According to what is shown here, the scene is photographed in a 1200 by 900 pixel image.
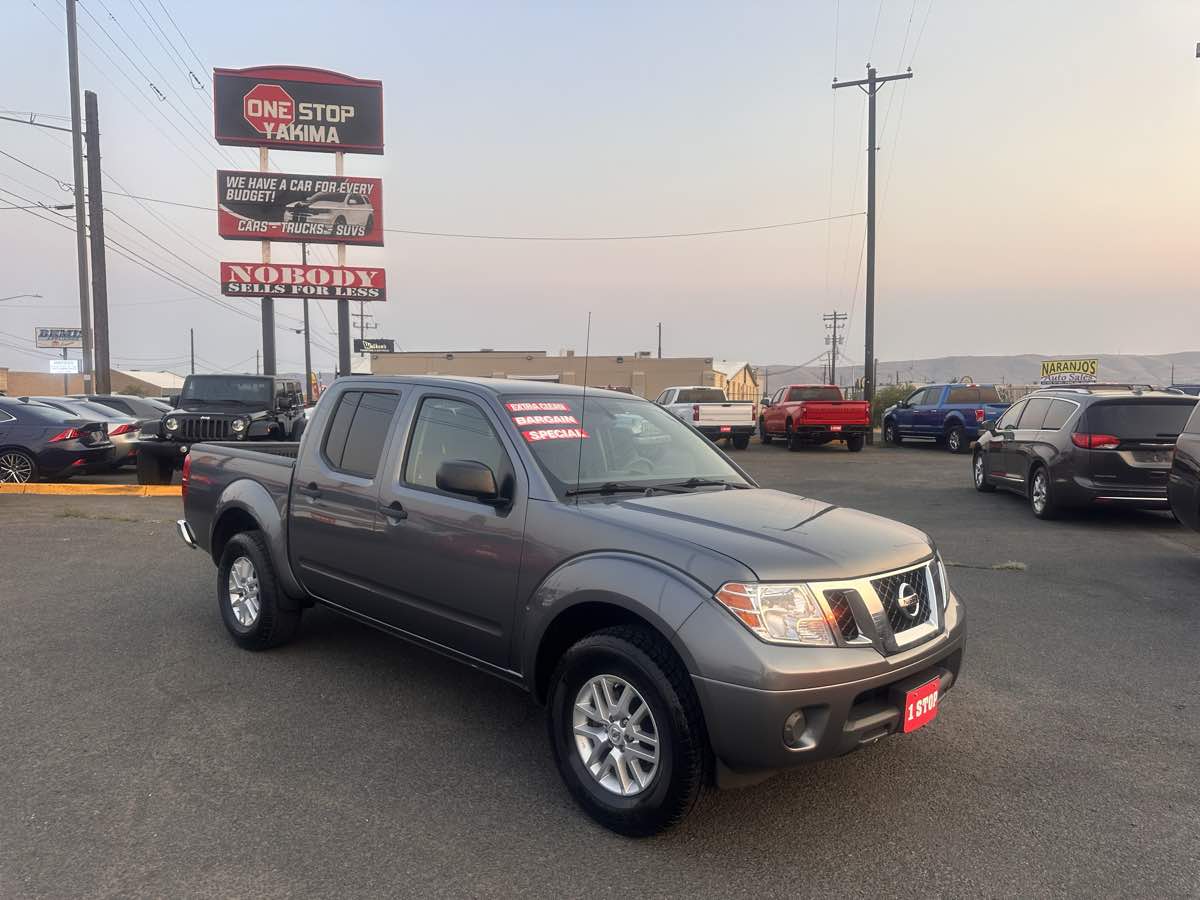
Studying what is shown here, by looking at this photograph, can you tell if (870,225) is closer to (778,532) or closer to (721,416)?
(721,416)

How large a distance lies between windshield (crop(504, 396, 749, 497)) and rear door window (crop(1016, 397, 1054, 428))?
8.07 m

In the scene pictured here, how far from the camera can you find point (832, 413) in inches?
819

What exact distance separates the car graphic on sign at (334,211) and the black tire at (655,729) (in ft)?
92.2

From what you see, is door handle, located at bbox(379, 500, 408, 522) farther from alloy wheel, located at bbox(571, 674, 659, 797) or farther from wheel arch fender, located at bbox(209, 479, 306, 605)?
alloy wheel, located at bbox(571, 674, 659, 797)

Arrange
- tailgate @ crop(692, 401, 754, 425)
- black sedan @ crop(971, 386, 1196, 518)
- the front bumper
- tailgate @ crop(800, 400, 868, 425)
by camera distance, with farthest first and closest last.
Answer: tailgate @ crop(692, 401, 754, 425), tailgate @ crop(800, 400, 868, 425), black sedan @ crop(971, 386, 1196, 518), the front bumper

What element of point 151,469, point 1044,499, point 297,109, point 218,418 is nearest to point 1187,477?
point 1044,499

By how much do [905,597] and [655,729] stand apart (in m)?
1.11

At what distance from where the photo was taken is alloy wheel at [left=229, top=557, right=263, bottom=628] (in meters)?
5.21

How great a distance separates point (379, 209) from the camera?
1137 inches

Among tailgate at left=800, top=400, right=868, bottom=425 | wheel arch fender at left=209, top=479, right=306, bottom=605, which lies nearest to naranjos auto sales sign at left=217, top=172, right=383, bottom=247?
tailgate at left=800, top=400, right=868, bottom=425

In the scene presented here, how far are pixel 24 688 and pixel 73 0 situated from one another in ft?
87.8

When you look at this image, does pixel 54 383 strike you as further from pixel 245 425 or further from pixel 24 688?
pixel 24 688

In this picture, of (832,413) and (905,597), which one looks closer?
(905,597)

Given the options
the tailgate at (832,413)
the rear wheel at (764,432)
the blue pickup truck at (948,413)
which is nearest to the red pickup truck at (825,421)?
the tailgate at (832,413)
